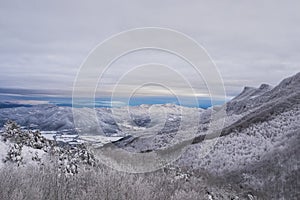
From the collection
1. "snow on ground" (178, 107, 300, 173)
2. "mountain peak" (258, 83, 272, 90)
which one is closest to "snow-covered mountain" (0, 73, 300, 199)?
"snow on ground" (178, 107, 300, 173)

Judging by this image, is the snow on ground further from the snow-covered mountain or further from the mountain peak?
the mountain peak

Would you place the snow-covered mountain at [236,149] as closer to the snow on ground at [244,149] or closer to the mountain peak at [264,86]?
the snow on ground at [244,149]

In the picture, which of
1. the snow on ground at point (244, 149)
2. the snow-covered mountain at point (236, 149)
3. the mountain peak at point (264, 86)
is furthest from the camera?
the mountain peak at point (264, 86)

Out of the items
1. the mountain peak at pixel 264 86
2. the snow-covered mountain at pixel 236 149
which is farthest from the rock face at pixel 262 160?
the mountain peak at pixel 264 86

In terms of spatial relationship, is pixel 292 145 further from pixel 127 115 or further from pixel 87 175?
pixel 87 175

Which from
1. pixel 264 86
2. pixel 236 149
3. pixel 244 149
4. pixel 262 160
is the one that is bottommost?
pixel 236 149

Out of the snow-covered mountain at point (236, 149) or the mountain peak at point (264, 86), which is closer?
the snow-covered mountain at point (236, 149)

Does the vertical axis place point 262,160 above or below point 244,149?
above

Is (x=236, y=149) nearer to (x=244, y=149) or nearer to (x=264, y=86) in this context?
(x=244, y=149)

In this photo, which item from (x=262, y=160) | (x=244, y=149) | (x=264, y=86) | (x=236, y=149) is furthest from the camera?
(x=264, y=86)

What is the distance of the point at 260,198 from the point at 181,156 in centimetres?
1470

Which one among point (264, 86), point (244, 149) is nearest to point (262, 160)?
point (244, 149)

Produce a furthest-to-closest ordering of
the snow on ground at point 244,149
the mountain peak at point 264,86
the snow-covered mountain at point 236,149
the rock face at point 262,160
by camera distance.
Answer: the mountain peak at point 264,86 → the snow on ground at point 244,149 → the rock face at point 262,160 → the snow-covered mountain at point 236,149

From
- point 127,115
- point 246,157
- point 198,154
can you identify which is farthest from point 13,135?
point 198,154
